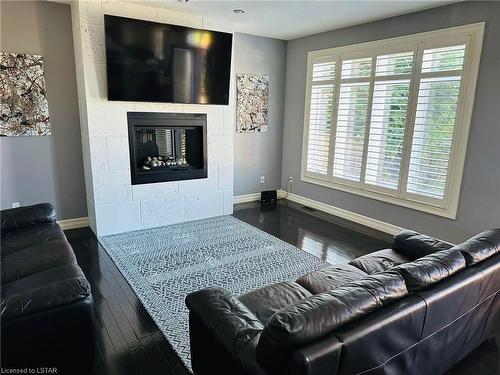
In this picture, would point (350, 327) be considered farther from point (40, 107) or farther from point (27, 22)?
point (27, 22)

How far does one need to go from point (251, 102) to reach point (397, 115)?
2262 millimetres

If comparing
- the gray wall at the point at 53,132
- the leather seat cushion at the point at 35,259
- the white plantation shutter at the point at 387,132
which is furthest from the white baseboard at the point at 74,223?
the white plantation shutter at the point at 387,132

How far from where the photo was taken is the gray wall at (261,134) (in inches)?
206

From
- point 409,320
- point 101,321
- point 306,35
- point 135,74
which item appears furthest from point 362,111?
point 101,321

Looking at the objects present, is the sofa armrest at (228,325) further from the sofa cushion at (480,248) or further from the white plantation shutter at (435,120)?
the white plantation shutter at (435,120)

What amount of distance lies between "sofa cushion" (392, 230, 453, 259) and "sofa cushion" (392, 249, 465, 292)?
0.68 meters

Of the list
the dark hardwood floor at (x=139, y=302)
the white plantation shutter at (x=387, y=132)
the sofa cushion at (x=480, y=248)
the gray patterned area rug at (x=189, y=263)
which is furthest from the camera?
the white plantation shutter at (x=387, y=132)

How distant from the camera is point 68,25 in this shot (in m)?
3.86

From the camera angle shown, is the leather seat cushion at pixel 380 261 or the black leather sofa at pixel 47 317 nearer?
the black leather sofa at pixel 47 317

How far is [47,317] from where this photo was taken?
5.40 feet

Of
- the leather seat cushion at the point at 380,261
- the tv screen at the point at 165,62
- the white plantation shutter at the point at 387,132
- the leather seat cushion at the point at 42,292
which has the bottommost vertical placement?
the leather seat cushion at the point at 380,261

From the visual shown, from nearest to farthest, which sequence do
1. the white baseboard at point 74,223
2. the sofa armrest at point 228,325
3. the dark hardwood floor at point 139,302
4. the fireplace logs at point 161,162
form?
the sofa armrest at point 228,325, the dark hardwood floor at point 139,302, the white baseboard at point 74,223, the fireplace logs at point 161,162

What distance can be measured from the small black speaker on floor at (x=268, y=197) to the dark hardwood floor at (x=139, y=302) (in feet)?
1.12

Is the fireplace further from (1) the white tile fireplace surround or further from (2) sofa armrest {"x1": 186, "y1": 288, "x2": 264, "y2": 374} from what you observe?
(2) sofa armrest {"x1": 186, "y1": 288, "x2": 264, "y2": 374}
